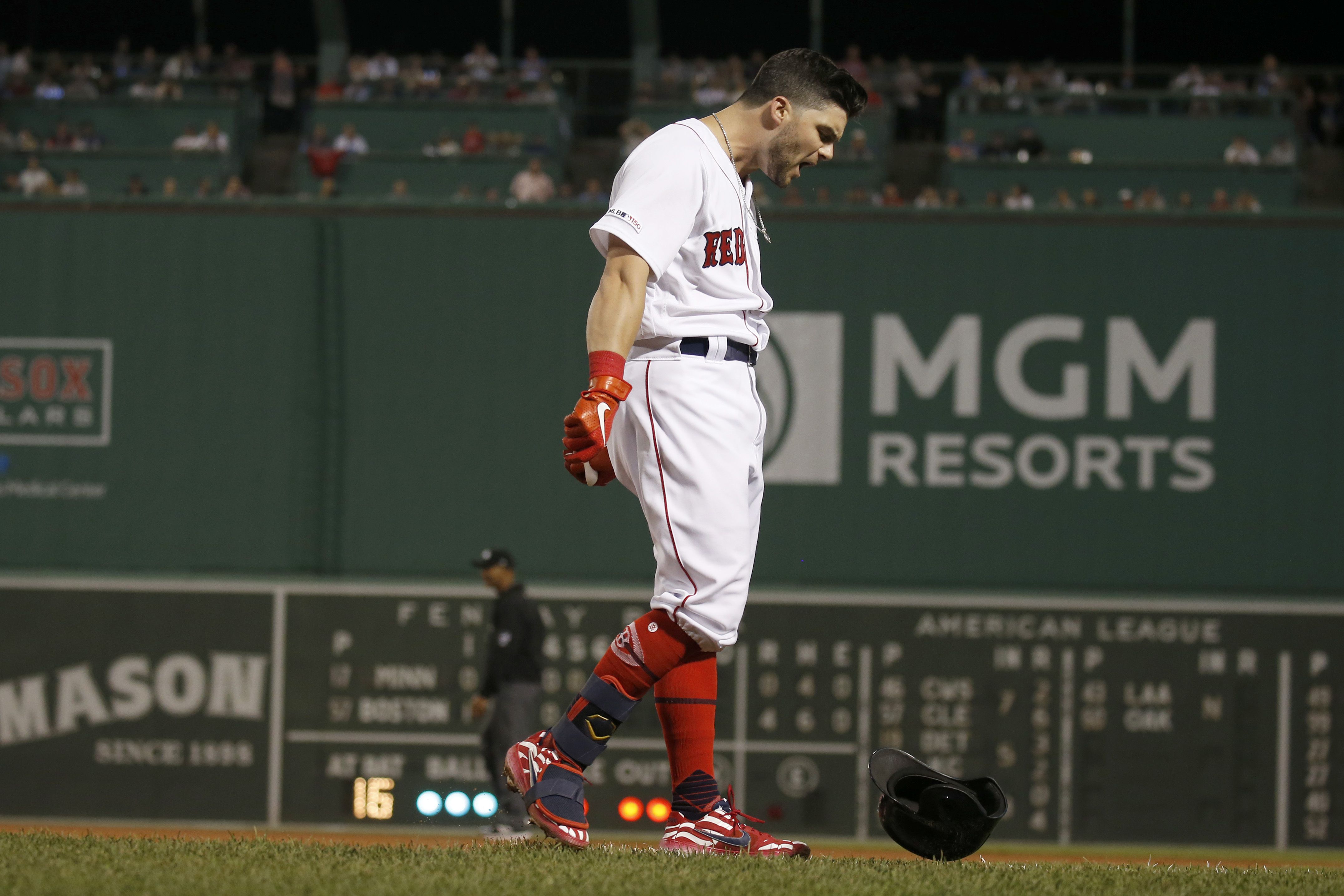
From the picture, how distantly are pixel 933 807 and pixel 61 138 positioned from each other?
11.9m

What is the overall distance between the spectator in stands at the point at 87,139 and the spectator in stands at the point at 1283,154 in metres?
9.94

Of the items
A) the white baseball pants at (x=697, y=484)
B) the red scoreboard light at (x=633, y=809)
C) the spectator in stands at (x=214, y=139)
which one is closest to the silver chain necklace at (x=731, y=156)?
the white baseball pants at (x=697, y=484)

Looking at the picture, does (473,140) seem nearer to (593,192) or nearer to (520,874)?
(593,192)

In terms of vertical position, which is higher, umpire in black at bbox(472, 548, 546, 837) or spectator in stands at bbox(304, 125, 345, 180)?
spectator in stands at bbox(304, 125, 345, 180)

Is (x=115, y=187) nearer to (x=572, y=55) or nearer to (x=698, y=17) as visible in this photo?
(x=572, y=55)

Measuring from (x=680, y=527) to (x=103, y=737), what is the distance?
603 centimetres

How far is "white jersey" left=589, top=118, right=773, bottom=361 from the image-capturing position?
275 centimetres

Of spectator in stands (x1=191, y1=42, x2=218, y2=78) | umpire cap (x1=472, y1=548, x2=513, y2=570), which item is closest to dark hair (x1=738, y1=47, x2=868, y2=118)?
umpire cap (x1=472, y1=548, x2=513, y2=570)

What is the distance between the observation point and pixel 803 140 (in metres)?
2.98

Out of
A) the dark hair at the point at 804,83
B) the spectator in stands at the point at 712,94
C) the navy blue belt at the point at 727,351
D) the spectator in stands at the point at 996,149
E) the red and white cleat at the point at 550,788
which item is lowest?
the red and white cleat at the point at 550,788

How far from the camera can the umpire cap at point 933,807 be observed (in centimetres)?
297

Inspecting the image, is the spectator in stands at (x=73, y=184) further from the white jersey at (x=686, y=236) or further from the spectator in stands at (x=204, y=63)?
the white jersey at (x=686, y=236)

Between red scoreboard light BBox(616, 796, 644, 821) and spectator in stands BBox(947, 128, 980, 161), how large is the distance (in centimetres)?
642

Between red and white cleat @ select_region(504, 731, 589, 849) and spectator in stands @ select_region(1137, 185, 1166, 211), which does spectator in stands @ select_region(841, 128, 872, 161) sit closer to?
spectator in stands @ select_region(1137, 185, 1166, 211)
